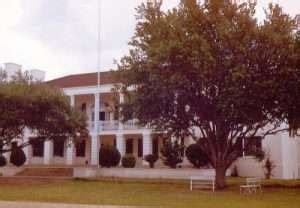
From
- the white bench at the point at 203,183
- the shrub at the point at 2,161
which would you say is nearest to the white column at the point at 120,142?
the shrub at the point at 2,161

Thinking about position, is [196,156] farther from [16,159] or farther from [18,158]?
[16,159]

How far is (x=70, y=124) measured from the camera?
35062mm

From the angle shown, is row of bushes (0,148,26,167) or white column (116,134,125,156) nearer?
white column (116,134,125,156)

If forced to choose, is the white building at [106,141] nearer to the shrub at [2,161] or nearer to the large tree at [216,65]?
the shrub at [2,161]

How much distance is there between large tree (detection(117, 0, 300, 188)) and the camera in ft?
79.0

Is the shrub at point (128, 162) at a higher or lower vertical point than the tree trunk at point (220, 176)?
higher

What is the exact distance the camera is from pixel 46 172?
141ft

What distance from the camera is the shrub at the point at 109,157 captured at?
4256 centimetres

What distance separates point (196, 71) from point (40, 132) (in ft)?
52.9

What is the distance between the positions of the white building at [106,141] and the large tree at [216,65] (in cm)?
1220

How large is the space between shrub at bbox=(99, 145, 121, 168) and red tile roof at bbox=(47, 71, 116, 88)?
Answer: 8.48 meters

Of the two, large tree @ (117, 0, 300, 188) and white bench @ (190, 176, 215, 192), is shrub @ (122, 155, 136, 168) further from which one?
large tree @ (117, 0, 300, 188)

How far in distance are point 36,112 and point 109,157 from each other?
10231 millimetres

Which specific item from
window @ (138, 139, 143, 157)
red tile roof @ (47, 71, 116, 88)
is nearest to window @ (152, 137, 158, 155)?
window @ (138, 139, 143, 157)
